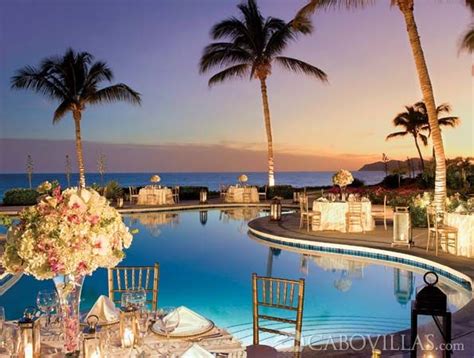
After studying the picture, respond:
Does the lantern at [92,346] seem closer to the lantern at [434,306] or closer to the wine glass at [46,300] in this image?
the wine glass at [46,300]

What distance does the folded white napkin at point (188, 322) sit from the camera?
2682 millimetres

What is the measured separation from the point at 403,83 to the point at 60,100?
52.7 feet

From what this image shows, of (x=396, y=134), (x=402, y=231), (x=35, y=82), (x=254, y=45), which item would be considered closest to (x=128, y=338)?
(x=402, y=231)

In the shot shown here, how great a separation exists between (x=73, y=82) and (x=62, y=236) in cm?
2174

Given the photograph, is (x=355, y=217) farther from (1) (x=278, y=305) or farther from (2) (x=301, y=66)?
(2) (x=301, y=66)

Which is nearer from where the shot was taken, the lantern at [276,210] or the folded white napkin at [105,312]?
the folded white napkin at [105,312]

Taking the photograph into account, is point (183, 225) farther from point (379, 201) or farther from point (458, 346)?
point (458, 346)

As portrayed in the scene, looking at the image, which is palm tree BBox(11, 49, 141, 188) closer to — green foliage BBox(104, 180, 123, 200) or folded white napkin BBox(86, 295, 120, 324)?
green foliage BBox(104, 180, 123, 200)

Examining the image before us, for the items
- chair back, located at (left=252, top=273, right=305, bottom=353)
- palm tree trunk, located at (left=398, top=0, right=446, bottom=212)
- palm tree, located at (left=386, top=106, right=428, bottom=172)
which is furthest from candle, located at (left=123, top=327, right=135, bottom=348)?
palm tree, located at (left=386, top=106, right=428, bottom=172)

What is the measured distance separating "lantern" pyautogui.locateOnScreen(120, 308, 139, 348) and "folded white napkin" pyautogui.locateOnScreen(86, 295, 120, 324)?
326mm

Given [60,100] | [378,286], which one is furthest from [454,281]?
[60,100]

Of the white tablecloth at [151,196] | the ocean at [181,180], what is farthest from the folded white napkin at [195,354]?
the ocean at [181,180]

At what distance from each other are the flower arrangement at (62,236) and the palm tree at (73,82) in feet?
68.5

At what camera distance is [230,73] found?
2192 centimetres
